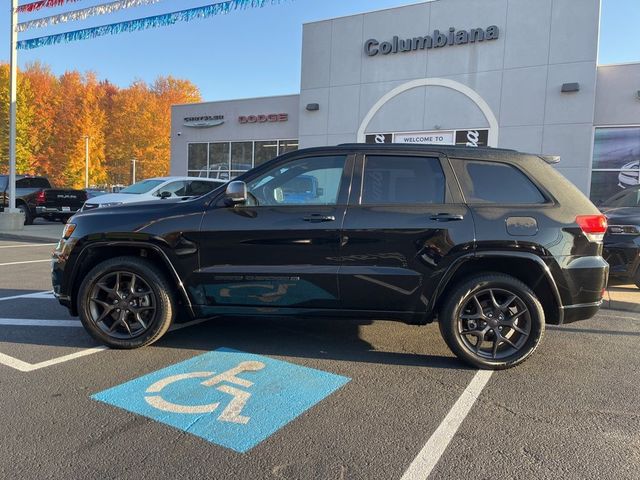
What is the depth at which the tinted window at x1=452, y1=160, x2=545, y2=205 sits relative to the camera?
4008 mm

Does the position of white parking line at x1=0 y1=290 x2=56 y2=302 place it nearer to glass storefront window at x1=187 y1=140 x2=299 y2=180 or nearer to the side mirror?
the side mirror

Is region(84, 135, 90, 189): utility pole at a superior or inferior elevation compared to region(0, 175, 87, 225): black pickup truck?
superior

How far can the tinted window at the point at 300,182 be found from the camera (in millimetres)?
4180

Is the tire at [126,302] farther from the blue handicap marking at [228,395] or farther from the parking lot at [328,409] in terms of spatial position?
the blue handicap marking at [228,395]

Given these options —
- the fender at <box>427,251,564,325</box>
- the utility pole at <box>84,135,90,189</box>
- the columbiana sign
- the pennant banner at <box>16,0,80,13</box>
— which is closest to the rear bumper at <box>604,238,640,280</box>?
the fender at <box>427,251,564,325</box>

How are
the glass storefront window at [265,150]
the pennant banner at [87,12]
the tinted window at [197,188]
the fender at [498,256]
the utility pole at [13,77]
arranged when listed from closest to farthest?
the fender at [498,256], the pennant banner at [87,12], the tinted window at [197,188], the utility pole at [13,77], the glass storefront window at [265,150]

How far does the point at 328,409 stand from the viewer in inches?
129

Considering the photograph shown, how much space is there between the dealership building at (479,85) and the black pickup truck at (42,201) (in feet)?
28.4

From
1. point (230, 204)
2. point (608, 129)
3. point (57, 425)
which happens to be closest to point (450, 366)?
point (230, 204)

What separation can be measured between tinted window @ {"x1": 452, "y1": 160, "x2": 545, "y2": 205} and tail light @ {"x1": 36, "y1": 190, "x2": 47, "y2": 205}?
17338 mm

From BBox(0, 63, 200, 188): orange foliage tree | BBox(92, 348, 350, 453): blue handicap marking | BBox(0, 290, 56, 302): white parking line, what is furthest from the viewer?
BBox(0, 63, 200, 188): orange foliage tree

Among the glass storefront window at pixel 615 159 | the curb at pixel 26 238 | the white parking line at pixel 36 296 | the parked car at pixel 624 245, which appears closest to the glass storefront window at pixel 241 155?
Result: the curb at pixel 26 238

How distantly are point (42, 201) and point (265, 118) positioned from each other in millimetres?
9161

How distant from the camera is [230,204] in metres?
4.15
